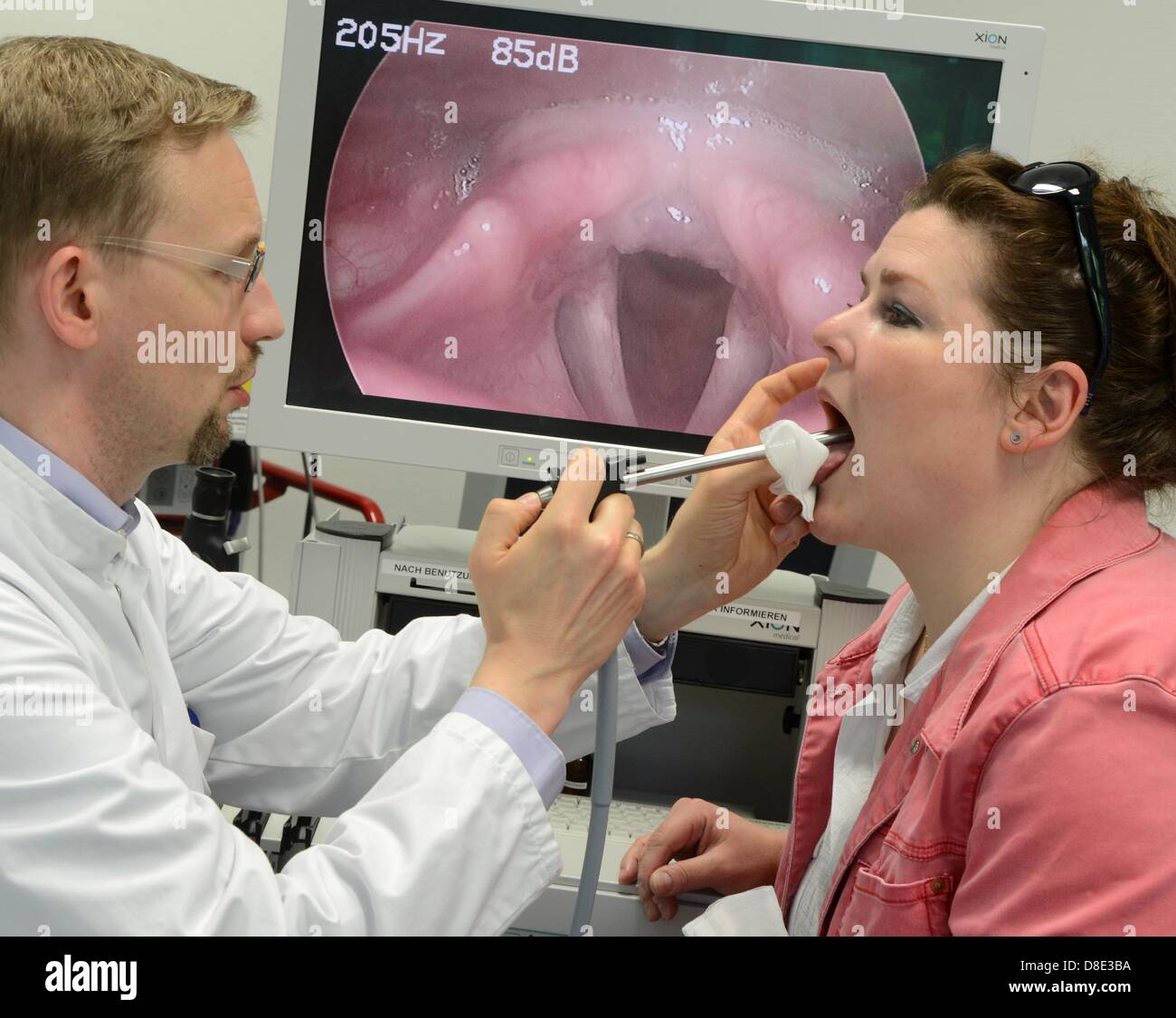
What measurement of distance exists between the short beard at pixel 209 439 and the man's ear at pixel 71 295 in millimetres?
139

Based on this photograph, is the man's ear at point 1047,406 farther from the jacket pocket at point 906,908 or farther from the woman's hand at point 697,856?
the woman's hand at point 697,856

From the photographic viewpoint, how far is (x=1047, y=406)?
1.10 meters

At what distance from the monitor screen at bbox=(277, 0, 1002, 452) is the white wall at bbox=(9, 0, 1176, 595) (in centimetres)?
134

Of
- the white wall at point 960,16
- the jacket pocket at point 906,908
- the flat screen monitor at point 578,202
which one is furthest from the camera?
the white wall at point 960,16

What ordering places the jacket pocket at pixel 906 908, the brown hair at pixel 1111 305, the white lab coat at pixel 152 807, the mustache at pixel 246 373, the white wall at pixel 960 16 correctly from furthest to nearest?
the white wall at pixel 960 16 → the mustache at pixel 246 373 → the brown hair at pixel 1111 305 → the jacket pocket at pixel 906 908 → the white lab coat at pixel 152 807

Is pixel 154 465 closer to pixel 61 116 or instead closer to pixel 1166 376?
pixel 61 116

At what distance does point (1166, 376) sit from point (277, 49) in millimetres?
2574

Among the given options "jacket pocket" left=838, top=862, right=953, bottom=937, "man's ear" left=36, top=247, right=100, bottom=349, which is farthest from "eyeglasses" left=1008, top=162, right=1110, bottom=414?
"man's ear" left=36, top=247, right=100, bottom=349

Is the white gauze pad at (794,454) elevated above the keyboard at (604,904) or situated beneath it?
elevated above

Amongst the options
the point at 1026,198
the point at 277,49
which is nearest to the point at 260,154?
the point at 277,49

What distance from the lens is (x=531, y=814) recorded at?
3.12ft

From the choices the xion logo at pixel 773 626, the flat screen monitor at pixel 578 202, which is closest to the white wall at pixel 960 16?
the flat screen monitor at pixel 578 202

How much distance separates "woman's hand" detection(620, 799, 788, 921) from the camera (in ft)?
4.09

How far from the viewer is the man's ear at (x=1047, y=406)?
42.4 inches
